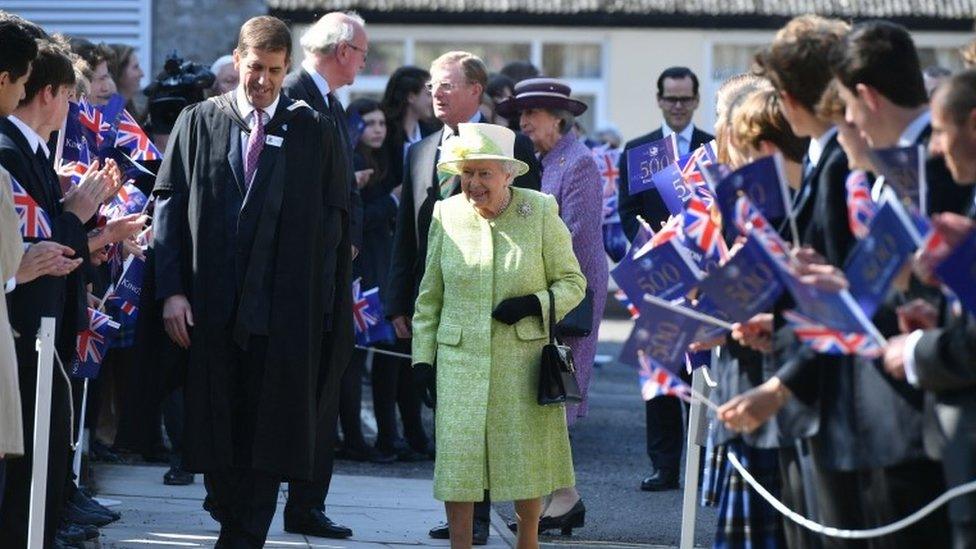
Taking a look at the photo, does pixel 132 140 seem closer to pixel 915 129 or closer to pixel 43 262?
pixel 43 262

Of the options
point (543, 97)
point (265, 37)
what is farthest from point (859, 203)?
point (543, 97)

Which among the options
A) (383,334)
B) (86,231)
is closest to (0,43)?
(86,231)

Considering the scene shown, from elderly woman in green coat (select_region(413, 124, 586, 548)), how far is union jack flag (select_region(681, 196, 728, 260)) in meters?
1.79

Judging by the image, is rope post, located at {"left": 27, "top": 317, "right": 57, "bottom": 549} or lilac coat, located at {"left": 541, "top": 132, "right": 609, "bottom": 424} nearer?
rope post, located at {"left": 27, "top": 317, "right": 57, "bottom": 549}

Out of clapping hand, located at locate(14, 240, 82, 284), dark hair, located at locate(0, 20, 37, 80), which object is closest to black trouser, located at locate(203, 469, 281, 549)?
clapping hand, located at locate(14, 240, 82, 284)

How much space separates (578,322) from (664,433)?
1884 millimetres

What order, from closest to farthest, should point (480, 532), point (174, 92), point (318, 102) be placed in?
point (480, 532) → point (318, 102) → point (174, 92)

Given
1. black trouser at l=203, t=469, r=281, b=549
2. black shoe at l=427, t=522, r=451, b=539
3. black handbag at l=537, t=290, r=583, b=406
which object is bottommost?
black shoe at l=427, t=522, r=451, b=539

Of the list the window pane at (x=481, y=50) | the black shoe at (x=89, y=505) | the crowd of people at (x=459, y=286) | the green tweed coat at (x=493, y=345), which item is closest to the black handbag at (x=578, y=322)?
the crowd of people at (x=459, y=286)

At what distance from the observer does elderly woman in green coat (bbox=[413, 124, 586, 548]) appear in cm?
741

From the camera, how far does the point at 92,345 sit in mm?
8094

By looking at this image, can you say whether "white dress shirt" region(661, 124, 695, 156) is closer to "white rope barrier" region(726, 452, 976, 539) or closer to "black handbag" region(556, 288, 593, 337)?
"black handbag" region(556, 288, 593, 337)

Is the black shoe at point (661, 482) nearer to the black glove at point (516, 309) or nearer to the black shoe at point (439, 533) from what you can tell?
the black shoe at point (439, 533)

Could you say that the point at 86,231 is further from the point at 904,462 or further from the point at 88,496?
the point at 904,462
